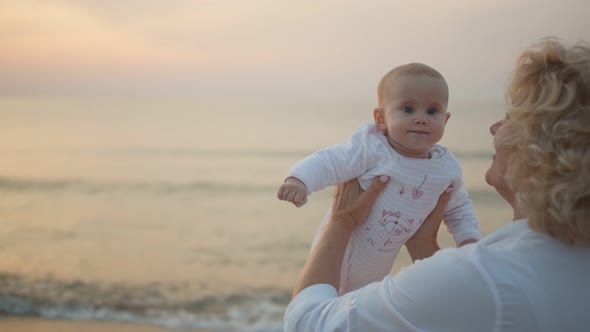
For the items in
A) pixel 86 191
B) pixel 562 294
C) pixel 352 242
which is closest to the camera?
pixel 562 294

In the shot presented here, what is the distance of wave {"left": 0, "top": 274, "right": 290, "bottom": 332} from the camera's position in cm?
612

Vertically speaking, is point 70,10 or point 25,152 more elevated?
point 70,10

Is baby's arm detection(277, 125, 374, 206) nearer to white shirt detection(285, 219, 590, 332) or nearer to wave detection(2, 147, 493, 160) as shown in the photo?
white shirt detection(285, 219, 590, 332)

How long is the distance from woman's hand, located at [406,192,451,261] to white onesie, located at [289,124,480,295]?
0.10 ft

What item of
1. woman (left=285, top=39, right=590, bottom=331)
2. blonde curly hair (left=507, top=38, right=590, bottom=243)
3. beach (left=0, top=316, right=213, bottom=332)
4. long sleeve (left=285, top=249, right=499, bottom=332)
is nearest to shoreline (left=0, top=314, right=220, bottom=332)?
beach (left=0, top=316, right=213, bottom=332)

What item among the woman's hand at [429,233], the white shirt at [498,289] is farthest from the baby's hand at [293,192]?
the white shirt at [498,289]

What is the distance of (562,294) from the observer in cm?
129

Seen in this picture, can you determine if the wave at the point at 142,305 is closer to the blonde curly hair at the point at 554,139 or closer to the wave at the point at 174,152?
the blonde curly hair at the point at 554,139

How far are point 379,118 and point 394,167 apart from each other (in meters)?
0.27

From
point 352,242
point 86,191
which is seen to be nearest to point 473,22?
point 86,191

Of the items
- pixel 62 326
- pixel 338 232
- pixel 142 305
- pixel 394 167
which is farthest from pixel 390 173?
pixel 142 305

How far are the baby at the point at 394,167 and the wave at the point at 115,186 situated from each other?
41.3ft

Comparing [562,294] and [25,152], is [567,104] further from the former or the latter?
[25,152]

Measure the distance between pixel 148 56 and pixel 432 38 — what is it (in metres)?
12.7
